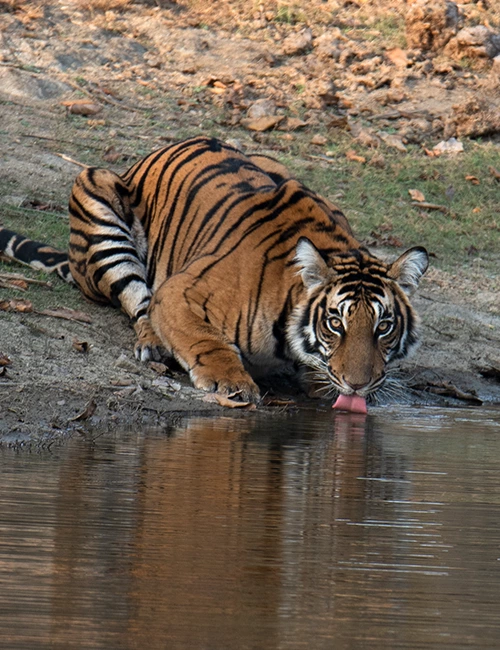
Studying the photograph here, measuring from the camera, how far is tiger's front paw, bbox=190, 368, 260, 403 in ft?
20.9

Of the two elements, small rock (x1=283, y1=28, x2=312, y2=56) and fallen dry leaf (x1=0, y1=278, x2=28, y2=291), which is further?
small rock (x1=283, y1=28, x2=312, y2=56)

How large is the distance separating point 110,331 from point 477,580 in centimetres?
443

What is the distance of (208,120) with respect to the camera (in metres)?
11.7

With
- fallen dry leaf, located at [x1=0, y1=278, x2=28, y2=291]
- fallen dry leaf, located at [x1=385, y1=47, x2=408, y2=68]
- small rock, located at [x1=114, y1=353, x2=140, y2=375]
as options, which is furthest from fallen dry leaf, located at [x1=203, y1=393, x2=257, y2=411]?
fallen dry leaf, located at [x1=385, y1=47, x2=408, y2=68]

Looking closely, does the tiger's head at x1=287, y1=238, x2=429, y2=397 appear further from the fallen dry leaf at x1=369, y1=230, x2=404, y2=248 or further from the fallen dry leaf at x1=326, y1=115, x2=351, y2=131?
the fallen dry leaf at x1=326, y1=115, x2=351, y2=131

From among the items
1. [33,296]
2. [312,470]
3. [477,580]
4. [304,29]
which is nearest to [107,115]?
[304,29]

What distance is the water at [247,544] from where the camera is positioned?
2719 millimetres

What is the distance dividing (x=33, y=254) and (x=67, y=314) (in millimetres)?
1194

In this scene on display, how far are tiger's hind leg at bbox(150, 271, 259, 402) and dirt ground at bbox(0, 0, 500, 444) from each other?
0.17 metres

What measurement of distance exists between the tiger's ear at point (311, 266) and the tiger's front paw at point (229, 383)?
59cm

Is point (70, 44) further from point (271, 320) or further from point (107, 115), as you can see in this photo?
point (271, 320)

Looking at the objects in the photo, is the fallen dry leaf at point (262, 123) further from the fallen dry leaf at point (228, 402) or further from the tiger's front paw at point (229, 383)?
the fallen dry leaf at point (228, 402)

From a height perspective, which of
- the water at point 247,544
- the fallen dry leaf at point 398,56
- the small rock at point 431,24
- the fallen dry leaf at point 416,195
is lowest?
the water at point 247,544

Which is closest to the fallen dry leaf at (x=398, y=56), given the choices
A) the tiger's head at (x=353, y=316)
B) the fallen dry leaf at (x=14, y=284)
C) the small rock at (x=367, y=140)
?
the small rock at (x=367, y=140)
